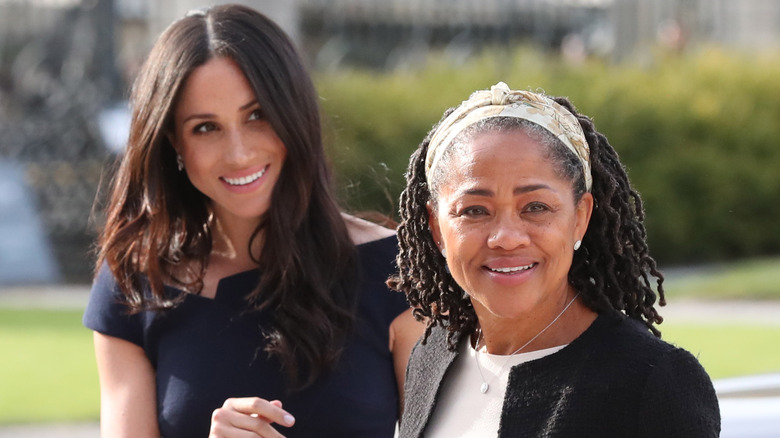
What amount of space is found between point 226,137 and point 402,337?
2.28 ft

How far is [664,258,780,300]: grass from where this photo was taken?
10914 millimetres

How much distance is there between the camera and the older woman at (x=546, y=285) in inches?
74.6

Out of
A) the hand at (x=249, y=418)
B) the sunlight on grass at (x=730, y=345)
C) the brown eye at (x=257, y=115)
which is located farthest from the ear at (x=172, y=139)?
Result: the sunlight on grass at (x=730, y=345)

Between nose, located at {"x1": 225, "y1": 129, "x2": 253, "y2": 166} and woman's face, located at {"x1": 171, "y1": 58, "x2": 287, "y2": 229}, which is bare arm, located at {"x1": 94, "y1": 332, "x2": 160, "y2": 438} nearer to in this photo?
woman's face, located at {"x1": 171, "y1": 58, "x2": 287, "y2": 229}

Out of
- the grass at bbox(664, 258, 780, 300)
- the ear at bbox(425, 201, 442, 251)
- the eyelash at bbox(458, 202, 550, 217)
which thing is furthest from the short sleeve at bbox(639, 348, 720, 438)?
the grass at bbox(664, 258, 780, 300)

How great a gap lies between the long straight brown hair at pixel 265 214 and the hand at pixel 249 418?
1.40 feet

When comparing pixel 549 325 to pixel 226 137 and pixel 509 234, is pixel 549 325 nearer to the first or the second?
pixel 509 234

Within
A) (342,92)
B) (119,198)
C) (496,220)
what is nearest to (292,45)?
(119,198)

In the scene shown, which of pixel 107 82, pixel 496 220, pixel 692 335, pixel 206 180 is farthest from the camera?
pixel 107 82

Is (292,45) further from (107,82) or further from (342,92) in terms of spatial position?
(107,82)

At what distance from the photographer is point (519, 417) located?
200cm

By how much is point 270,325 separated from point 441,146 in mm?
1090

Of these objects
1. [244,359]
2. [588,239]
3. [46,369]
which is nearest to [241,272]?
[244,359]

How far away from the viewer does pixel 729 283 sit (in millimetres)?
11273
